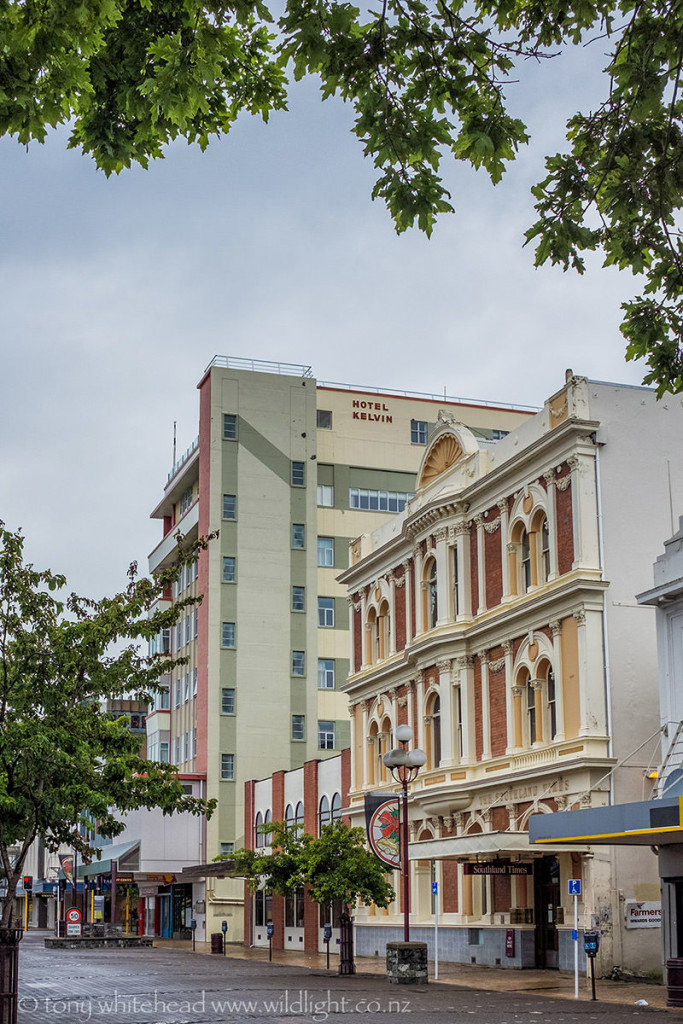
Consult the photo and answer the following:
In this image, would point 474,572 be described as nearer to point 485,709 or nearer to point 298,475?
point 485,709

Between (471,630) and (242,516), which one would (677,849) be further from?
(242,516)

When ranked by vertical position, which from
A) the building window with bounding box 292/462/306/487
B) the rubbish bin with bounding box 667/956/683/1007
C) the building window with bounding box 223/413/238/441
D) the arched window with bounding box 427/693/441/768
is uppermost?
the building window with bounding box 223/413/238/441

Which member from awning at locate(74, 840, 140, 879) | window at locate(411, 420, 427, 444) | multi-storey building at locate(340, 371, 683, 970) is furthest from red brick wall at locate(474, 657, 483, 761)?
awning at locate(74, 840, 140, 879)

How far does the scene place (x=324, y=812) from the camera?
51062 mm

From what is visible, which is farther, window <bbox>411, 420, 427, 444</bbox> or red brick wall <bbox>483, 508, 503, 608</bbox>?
window <bbox>411, 420, 427, 444</bbox>

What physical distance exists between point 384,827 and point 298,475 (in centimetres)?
3873

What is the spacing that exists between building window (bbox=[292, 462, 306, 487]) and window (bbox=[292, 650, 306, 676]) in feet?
28.1

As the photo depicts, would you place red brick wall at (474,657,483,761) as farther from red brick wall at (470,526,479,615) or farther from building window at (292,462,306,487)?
building window at (292,462,306,487)

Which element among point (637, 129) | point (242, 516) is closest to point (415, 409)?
point (242, 516)

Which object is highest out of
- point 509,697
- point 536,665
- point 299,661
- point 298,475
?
point 298,475

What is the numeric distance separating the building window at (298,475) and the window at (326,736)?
40.3 feet

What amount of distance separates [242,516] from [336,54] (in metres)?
57.3

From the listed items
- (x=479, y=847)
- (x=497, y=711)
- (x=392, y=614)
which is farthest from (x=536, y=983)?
(x=392, y=614)

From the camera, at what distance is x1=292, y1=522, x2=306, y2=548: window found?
67.2m
